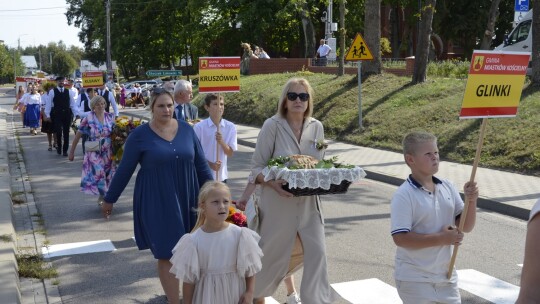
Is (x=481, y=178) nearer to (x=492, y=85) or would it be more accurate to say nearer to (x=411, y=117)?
(x=411, y=117)

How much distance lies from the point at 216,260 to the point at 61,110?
1545 cm

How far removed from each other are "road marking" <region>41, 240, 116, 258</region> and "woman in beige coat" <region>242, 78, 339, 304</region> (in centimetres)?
376

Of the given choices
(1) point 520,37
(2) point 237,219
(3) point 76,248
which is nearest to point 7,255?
(3) point 76,248

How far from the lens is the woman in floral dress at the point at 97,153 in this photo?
1095 centimetres

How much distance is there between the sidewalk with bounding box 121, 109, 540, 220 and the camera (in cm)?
1074

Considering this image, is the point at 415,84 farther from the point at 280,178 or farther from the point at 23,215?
the point at 280,178

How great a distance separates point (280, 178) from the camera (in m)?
4.89

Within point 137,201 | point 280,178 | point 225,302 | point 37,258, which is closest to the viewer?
point 225,302

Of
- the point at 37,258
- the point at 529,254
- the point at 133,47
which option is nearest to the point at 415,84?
the point at 37,258

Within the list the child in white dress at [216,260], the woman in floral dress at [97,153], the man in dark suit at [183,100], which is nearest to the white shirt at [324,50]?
the woman in floral dress at [97,153]

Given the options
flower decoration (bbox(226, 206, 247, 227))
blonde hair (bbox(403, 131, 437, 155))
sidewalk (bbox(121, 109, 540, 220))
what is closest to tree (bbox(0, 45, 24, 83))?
sidewalk (bbox(121, 109, 540, 220))

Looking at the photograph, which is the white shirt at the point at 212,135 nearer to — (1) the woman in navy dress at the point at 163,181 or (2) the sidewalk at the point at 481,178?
(1) the woman in navy dress at the point at 163,181

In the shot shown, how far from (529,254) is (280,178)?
2.95 m

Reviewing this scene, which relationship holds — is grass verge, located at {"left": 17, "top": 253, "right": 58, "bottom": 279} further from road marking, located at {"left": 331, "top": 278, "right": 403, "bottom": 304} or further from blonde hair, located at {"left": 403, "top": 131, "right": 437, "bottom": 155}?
blonde hair, located at {"left": 403, "top": 131, "right": 437, "bottom": 155}
